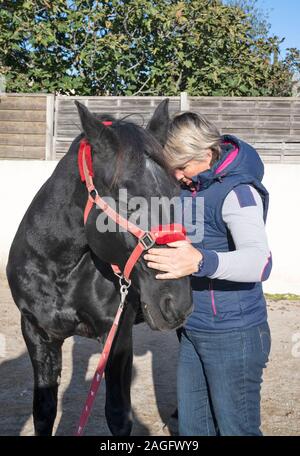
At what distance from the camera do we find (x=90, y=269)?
256cm

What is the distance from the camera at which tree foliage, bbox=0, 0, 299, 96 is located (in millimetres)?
8492

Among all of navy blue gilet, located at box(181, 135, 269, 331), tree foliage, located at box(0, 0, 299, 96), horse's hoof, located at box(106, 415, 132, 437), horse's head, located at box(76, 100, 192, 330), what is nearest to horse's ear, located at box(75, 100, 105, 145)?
horse's head, located at box(76, 100, 192, 330)

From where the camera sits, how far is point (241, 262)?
1.82 meters

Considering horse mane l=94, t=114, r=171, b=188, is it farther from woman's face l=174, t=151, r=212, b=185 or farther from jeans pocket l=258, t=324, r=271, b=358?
jeans pocket l=258, t=324, r=271, b=358

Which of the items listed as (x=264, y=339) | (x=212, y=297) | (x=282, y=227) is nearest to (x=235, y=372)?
(x=264, y=339)

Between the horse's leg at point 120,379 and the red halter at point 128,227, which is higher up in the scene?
the red halter at point 128,227

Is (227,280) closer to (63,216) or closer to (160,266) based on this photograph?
(160,266)

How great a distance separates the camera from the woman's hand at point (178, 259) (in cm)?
177

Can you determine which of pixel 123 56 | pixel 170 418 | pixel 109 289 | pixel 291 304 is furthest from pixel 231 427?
pixel 123 56

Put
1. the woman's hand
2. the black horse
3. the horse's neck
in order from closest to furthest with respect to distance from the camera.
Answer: the woman's hand
the black horse
the horse's neck

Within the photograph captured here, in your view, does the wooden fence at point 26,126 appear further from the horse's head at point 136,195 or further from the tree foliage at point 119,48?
the horse's head at point 136,195

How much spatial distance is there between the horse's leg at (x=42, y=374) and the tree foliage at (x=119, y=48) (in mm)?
6316

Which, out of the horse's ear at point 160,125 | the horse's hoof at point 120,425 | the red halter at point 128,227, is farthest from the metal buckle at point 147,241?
the horse's hoof at point 120,425

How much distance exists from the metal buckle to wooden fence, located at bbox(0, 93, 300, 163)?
514cm
